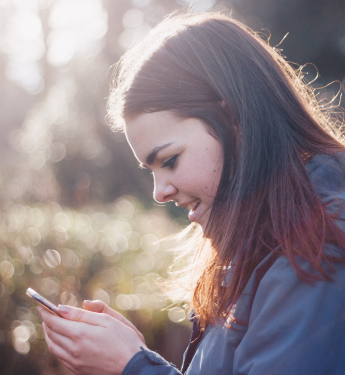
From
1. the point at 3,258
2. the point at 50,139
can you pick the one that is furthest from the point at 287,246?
the point at 50,139

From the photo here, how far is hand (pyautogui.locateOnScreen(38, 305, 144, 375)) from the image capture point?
1.29 m

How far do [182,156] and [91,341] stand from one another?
94 centimetres

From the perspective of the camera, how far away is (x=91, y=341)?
1.30 metres

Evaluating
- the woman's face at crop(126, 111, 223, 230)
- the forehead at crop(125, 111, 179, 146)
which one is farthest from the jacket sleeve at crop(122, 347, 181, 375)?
the forehead at crop(125, 111, 179, 146)

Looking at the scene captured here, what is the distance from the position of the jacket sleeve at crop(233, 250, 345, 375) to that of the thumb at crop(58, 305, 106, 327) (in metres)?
0.68

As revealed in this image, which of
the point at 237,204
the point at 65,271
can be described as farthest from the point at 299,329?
the point at 65,271

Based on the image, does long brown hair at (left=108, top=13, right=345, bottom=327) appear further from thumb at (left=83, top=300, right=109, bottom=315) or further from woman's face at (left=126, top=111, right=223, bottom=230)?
thumb at (left=83, top=300, right=109, bottom=315)

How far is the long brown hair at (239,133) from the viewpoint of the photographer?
1.17 meters

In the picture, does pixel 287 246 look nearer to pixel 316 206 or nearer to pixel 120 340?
pixel 316 206

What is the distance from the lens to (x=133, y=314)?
9.70 ft

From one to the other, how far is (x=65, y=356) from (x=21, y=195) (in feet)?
9.32

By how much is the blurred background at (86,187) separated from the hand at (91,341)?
1221 millimetres

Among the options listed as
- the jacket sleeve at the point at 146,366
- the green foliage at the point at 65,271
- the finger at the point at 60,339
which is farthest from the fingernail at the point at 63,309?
the green foliage at the point at 65,271

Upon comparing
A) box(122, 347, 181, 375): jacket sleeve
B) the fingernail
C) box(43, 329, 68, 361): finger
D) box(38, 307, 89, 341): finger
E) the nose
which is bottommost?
box(43, 329, 68, 361): finger
